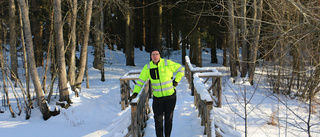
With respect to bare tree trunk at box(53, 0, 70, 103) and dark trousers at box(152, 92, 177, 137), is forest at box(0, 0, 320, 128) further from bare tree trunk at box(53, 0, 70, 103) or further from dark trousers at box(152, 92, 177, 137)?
dark trousers at box(152, 92, 177, 137)

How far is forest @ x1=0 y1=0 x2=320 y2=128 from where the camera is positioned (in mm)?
5512

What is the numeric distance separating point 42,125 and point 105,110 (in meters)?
1.92

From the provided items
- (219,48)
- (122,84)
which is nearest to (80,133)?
(122,84)

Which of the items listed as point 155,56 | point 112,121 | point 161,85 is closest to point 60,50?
point 112,121

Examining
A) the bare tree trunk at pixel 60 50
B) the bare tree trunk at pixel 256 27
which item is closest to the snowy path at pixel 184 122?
the bare tree trunk at pixel 256 27

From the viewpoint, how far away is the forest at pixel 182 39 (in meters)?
5.51

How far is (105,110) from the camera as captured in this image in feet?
26.2

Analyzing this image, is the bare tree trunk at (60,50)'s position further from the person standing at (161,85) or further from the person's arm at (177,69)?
the person's arm at (177,69)

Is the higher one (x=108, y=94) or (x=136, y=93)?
(x=136, y=93)

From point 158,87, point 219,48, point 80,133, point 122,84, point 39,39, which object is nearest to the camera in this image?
Result: point 158,87

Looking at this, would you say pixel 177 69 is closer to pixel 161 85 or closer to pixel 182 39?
pixel 161 85

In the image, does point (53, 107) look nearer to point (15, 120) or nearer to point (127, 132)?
point (15, 120)

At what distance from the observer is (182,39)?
15656 mm

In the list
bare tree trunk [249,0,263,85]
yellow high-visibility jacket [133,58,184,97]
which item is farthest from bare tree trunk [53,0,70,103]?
bare tree trunk [249,0,263,85]
